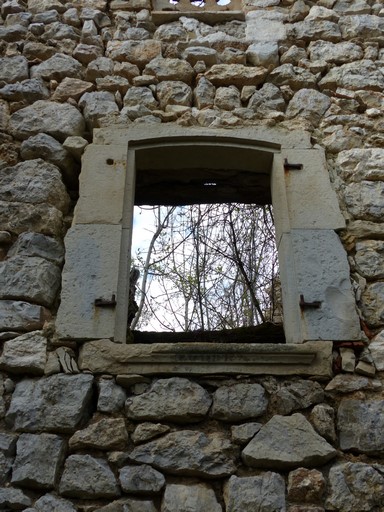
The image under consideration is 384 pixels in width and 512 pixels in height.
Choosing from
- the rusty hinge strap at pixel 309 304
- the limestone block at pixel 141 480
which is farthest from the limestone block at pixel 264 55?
the limestone block at pixel 141 480

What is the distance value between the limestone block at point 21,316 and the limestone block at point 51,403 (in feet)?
0.93

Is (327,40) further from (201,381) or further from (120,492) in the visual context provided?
(120,492)

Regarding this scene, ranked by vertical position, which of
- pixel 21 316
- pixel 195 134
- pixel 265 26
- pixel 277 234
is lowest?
pixel 21 316

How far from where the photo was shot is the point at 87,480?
7.78 feet

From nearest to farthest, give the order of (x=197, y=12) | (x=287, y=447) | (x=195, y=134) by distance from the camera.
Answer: (x=287, y=447) → (x=195, y=134) → (x=197, y=12)

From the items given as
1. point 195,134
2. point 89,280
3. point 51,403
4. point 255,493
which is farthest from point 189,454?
point 195,134

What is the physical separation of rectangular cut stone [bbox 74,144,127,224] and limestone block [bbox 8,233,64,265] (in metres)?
0.19

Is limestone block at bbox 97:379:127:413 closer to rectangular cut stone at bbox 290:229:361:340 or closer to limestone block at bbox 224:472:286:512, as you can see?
limestone block at bbox 224:472:286:512

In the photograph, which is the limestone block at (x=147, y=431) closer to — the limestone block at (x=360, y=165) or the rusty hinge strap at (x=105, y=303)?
the rusty hinge strap at (x=105, y=303)

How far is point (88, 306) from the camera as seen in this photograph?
9.51 ft

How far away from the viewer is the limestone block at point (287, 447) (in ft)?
7.95

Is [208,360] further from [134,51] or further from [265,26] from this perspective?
[265,26]

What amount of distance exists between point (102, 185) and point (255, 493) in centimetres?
188

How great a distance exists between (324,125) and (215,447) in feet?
7.40
